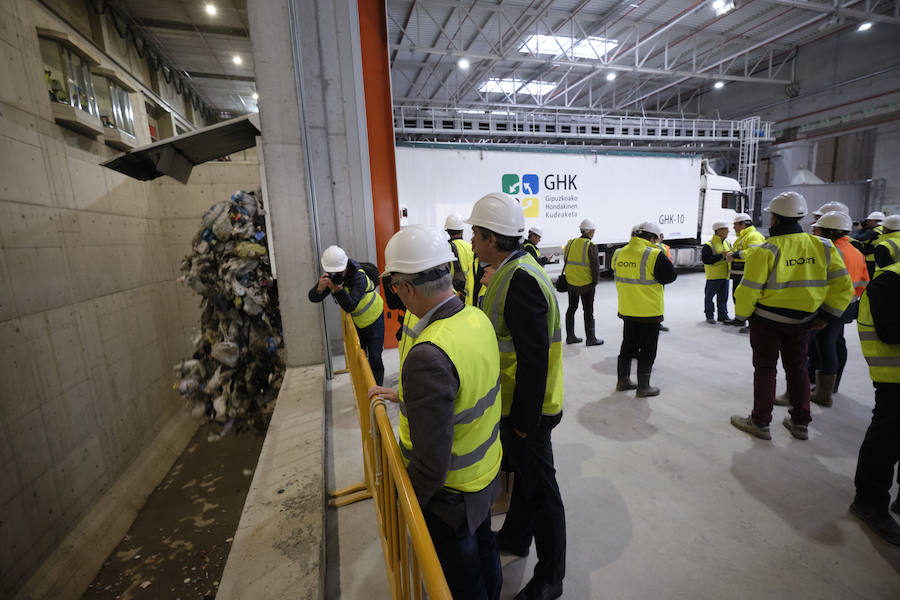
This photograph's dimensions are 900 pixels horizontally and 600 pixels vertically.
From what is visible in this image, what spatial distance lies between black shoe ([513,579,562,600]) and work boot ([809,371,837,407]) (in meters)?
3.85

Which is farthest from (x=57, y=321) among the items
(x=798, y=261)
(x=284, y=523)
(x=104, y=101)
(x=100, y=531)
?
(x=798, y=261)

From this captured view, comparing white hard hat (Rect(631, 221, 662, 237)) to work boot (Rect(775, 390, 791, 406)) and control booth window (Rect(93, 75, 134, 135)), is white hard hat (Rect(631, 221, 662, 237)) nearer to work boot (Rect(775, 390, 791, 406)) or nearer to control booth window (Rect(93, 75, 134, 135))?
work boot (Rect(775, 390, 791, 406))

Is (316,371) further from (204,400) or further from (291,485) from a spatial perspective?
(291,485)

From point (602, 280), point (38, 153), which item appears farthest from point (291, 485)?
point (602, 280)

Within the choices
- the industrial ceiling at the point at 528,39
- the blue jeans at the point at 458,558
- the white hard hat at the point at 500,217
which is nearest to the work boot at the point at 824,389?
the white hard hat at the point at 500,217

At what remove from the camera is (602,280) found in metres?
12.7

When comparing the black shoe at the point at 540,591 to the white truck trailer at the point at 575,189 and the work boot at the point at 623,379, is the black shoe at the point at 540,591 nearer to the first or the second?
the work boot at the point at 623,379

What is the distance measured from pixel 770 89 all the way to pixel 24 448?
22.8 metres

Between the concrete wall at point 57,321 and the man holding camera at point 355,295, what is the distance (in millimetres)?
3093

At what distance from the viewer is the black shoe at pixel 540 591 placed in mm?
1985

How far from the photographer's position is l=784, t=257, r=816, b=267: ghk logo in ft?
10.2

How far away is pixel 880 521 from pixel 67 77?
9.34m

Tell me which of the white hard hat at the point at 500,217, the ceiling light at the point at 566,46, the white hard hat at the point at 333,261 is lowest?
the white hard hat at the point at 333,261

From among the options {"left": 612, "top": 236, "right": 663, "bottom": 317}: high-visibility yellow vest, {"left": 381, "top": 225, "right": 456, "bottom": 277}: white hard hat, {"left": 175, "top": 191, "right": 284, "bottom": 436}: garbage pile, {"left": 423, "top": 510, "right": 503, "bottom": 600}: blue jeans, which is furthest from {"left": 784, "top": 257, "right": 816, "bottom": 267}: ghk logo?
{"left": 175, "top": 191, "right": 284, "bottom": 436}: garbage pile
